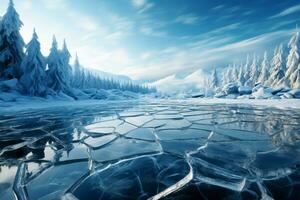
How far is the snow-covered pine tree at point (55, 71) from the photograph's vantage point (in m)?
29.1

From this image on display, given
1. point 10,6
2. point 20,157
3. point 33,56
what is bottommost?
point 20,157

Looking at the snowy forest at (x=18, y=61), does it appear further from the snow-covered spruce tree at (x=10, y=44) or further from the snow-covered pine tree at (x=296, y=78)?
the snow-covered pine tree at (x=296, y=78)

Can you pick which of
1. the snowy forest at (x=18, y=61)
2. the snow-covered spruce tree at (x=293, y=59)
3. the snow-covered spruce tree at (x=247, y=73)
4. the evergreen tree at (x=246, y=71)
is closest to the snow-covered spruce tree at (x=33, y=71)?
the snowy forest at (x=18, y=61)

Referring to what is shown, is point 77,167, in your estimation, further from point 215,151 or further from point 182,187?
point 215,151

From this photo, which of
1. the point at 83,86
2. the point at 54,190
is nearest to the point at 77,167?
the point at 54,190

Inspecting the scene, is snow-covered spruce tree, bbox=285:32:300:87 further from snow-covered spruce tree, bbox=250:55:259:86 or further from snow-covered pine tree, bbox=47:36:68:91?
snow-covered pine tree, bbox=47:36:68:91

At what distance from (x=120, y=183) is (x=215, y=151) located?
231 centimetres

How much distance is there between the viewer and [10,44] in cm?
2380

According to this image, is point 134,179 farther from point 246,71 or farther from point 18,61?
point 246,71

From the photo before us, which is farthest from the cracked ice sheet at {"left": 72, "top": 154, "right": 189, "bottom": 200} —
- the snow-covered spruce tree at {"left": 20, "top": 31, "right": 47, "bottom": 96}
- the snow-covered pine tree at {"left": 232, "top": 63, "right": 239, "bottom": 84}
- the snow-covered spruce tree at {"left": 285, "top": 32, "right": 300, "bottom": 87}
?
the snow-covered pine tree at {"left": 232, "top": 63, "right": 239, "bottom": 84}

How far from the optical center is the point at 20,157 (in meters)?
3.96

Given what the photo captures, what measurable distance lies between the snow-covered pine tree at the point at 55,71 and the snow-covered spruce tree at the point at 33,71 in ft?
12.5

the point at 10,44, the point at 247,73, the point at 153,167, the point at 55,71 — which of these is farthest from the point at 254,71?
the point at 153,167

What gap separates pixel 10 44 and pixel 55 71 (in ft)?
22.6
